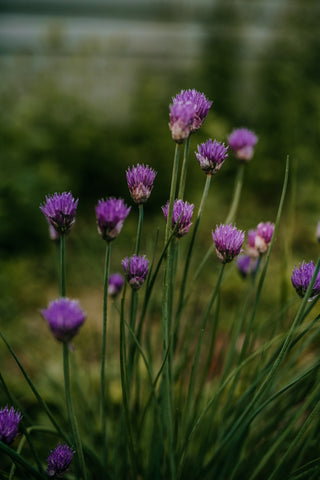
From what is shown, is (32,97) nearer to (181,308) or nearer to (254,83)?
(254,83)

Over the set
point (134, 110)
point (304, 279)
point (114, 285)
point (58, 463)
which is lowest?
point (58, 463)

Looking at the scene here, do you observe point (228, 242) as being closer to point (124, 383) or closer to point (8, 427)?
point (124, 383)

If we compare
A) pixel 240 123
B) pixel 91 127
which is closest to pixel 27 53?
pixel 91 127

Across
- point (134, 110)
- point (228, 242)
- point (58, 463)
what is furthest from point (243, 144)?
point (134, 110)

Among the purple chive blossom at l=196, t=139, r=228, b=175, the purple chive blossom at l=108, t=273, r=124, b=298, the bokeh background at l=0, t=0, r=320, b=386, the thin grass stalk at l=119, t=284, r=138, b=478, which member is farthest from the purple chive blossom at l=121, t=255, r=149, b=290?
the bokeh background at l=0, t=0, r=320, b=386

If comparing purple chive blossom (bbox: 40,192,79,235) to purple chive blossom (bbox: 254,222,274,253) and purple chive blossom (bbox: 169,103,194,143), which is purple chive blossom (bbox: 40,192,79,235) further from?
purple chive blossom (bbox: 254,222,274,253)

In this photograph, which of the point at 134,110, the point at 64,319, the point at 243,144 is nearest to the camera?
the point at 64,319
